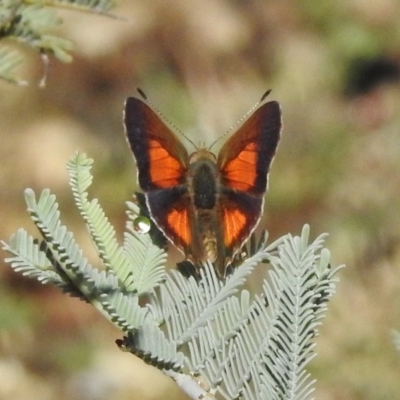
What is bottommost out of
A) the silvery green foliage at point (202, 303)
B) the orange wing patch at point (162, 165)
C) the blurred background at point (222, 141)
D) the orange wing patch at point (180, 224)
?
the silvery green foliage at point (202, 303)

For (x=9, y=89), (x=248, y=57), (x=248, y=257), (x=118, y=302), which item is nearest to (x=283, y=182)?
(x=248, y=57)

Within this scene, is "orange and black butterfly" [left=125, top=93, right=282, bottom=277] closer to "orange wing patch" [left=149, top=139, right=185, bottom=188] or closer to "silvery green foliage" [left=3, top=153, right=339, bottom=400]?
"orange wing patch" [left=149, top=139, right=185, bottom=188]

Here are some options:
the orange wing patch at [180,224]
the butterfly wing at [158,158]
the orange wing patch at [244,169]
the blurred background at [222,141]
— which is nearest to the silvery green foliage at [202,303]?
the orange wing patch at [180,224]

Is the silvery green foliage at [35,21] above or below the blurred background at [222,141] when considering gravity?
below

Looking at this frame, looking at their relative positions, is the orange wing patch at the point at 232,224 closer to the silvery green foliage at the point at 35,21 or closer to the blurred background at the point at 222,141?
the silvery green foliage at the point at 35,21

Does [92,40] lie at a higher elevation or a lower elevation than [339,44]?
lower

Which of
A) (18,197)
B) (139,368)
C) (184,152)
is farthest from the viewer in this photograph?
(18,197)

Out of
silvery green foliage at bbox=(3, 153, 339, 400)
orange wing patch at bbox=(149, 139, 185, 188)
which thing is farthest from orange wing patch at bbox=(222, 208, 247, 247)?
silvery green foliage at bbox=(3, 153, 339, 400)

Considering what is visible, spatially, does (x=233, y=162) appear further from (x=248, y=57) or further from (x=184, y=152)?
(x=248, y=57)
